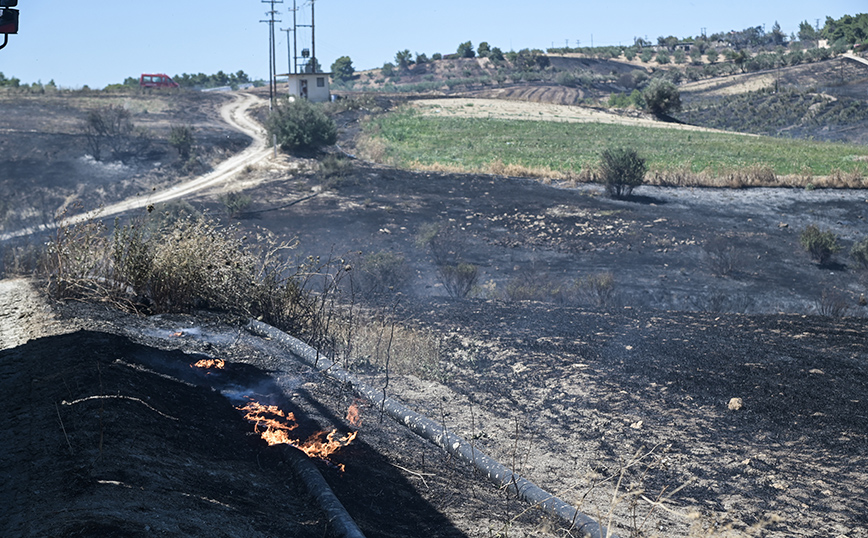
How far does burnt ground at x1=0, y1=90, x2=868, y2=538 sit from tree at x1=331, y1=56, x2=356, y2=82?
102276 millimetres

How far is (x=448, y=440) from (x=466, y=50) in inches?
4268

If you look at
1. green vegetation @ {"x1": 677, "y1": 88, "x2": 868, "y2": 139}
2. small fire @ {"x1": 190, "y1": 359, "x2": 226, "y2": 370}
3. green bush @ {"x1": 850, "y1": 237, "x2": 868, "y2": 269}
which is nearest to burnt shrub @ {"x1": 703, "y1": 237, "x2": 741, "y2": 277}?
green bush @ {"x1": 850, "y1": 237, "x2": 868, "y2": 269}

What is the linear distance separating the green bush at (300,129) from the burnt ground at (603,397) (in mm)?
16665

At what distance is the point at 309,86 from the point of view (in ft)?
175

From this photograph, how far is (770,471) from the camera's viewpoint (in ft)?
19.5

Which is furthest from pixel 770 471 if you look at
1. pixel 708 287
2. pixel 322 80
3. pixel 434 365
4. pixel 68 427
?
pixel 322 80

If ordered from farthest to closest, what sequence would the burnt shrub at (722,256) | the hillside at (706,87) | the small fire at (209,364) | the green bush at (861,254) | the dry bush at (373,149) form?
1. the hillside at (706,87)
2. the dry bush at (373,149)
3. the green bush at (861,254)
4. the burnt shrub at (722,256)
5. the small fire at (209,364)

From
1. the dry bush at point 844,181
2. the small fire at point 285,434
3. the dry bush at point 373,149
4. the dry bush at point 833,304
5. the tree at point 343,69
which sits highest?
the tree at point 343,69

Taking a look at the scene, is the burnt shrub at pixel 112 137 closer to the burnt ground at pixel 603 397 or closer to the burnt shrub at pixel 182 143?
the burnt shrub at pixel 182 143

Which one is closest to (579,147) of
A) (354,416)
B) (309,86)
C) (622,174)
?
(622,174)

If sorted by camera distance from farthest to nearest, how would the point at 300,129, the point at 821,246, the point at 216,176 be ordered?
the point at 300,129
the point at 216,176
the point at 821,246

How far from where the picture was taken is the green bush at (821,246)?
16438 millimetres

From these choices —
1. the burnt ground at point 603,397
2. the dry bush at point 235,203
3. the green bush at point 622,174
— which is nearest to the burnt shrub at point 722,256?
the burnt ground at point 603,397

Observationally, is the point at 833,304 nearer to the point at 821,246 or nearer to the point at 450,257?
the point at 821,246
